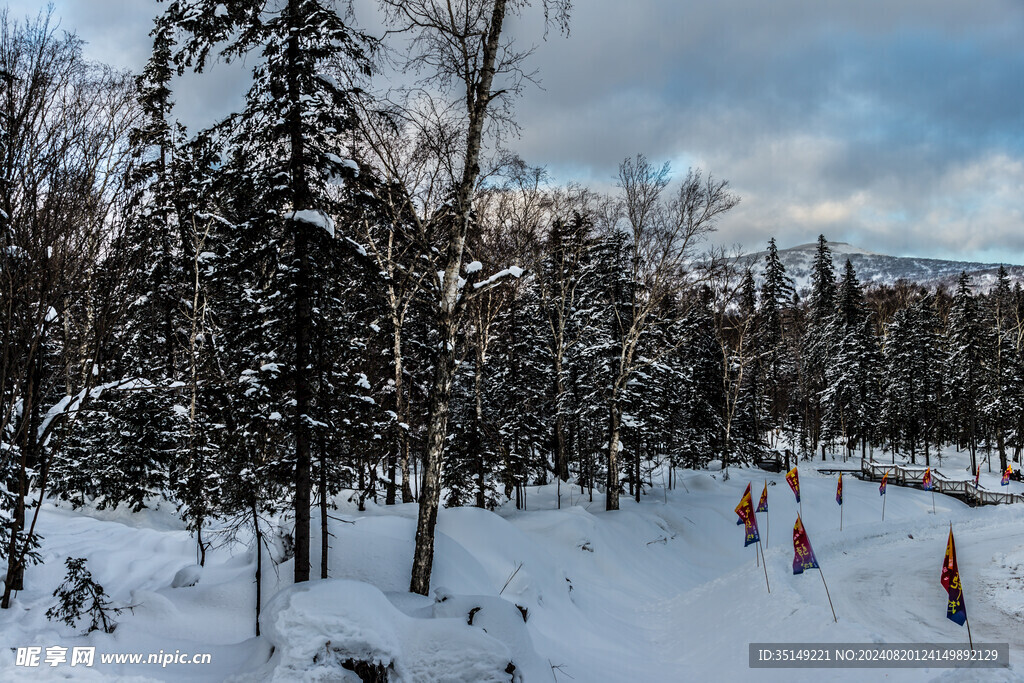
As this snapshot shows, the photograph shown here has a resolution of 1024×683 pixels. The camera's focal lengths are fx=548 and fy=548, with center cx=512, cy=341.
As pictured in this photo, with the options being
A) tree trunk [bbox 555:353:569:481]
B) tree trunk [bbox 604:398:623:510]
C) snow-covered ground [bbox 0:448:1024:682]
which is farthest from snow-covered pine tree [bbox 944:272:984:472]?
tree trunk [bbox 604:398:623:510]

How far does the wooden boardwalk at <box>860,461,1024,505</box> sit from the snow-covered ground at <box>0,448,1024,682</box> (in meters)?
8.11

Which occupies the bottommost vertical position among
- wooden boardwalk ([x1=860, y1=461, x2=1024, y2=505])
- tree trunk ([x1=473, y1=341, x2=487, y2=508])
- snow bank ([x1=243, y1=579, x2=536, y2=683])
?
wooden boardwalk ([x1=860, y1=461, x2=1024, y2=505])

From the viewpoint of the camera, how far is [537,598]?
12.6 meters

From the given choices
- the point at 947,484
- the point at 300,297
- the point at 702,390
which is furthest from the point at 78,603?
the point at 947,484

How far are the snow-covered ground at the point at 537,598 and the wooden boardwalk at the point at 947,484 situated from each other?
8112 millimetres

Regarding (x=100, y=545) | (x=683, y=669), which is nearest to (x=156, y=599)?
(x=100, y=545)

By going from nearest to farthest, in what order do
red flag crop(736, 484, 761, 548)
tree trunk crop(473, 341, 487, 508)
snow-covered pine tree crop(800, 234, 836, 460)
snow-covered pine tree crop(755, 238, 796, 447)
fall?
tree trunk crop(473, 341, 487, 508), red flag crop(736, 484, 761, 548), snow-covered pine tree crop(755, 238, 796, 447), snow-covered pine tree crop(800, 234, 836, 460)

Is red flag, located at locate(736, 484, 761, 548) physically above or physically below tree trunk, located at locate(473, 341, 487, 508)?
below

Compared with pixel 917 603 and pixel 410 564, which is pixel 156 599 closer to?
pixel 410 564

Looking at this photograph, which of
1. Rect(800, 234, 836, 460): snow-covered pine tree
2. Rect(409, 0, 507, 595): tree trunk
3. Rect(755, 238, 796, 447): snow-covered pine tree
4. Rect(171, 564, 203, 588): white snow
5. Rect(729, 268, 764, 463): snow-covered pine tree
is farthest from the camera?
Rect(800, 234, 836, 460): snow-covered pine tree

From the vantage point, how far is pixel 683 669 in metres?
11.4

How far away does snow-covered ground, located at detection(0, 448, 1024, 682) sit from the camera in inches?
275

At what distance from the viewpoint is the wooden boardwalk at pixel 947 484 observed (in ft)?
101

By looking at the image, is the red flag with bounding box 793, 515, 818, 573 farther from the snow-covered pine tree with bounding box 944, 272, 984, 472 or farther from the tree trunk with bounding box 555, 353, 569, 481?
the snow-covered pine tree with bounding box 944, 272, 984, 472
